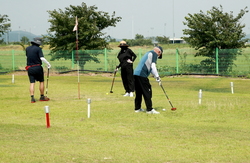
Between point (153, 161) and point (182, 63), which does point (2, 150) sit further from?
point (182, 63)

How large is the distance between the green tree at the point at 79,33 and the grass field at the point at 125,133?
23.2 m

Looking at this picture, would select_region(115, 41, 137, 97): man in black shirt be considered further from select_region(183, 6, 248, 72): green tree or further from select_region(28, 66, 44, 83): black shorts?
select_region(183, 6, 248, 72): green tree

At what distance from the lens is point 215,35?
33594 millimetres

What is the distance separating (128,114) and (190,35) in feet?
76.6

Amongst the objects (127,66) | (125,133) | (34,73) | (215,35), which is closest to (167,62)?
(215,35)

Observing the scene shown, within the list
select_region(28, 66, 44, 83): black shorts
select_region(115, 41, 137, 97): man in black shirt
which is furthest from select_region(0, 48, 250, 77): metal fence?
select_region(28, 66, 44, 83): black shorts

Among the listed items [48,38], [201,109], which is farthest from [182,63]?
[201,109]

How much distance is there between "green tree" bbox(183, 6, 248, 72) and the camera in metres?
32.7

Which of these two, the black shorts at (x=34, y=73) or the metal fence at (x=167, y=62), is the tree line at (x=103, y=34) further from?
the black shorts at (x=34, y=73)

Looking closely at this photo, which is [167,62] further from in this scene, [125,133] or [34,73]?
[125,133]

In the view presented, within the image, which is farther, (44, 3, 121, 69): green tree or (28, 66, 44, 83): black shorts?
(44, 3, 121, 69): green tree

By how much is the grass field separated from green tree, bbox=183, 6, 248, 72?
57.6ft

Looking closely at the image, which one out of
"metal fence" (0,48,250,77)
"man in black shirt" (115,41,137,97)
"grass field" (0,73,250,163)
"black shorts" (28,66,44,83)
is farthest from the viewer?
"metal fence" (0,48,250,77)

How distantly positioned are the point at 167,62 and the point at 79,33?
8.22 meters
